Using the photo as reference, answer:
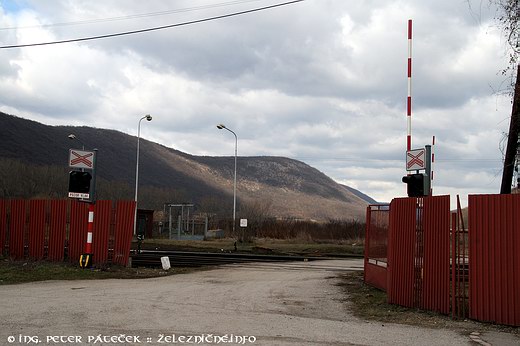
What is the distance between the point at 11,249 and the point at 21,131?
14053cm

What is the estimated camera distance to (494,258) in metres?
9.73

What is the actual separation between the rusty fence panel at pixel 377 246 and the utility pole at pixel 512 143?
302 cm

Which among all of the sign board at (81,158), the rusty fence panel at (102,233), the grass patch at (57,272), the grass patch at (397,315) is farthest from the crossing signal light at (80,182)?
the grass patch at (397,315)

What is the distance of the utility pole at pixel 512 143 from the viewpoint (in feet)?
43.0

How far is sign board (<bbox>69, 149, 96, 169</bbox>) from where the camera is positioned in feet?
59.0

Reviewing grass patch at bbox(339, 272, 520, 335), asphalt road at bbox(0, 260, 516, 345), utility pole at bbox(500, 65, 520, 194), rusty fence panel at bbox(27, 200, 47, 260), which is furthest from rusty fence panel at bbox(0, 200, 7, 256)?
utility pole at bbox(500, 65, 520, 194)

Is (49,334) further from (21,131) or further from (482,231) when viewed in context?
(21,131)

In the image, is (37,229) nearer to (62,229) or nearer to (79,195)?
(62,229)

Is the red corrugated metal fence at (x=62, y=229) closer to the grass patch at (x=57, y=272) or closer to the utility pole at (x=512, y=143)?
the grass patch at (x=57, y=272)

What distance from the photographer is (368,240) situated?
54.0 feet

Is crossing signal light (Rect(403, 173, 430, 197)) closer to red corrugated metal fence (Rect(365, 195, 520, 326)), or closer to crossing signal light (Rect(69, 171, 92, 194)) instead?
red corrugated metal fence (Rect(365, 195, 520, 326))

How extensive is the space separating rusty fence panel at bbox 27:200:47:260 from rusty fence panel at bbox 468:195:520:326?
50.7 ft

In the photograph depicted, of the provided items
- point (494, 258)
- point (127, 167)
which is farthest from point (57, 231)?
point (127, 167)

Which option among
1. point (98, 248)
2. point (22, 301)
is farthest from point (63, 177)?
point (22, 301)
